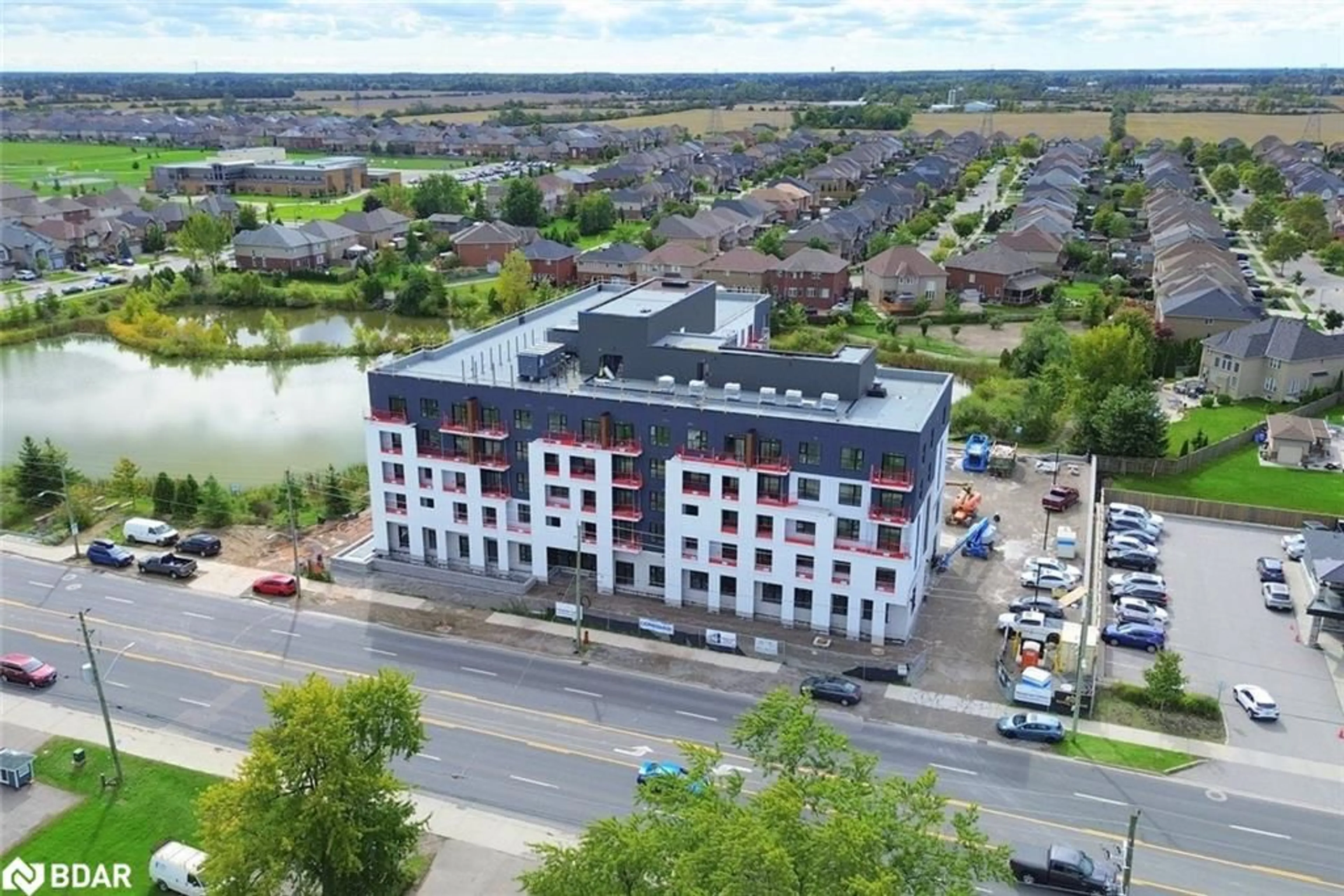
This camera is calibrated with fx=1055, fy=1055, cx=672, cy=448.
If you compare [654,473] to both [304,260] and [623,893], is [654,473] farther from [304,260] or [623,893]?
[304,260]

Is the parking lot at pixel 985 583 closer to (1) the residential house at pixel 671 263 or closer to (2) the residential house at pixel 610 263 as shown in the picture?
(1) the residential house at pixel 671 263

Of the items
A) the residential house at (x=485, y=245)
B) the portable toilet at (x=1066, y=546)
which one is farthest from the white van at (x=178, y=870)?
the residential house at (x=485, y=245)

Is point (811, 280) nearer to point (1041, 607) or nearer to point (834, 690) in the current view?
Result: point (1041, 607)

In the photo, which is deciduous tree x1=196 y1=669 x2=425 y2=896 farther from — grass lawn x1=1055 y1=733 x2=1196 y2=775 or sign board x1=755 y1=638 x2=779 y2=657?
grass lawn x1=1055 y1=733 x2=1196 y2=775

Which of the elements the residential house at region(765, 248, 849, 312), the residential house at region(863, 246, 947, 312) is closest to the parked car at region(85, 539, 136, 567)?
the residential house at region(765, 248, 849, 312)

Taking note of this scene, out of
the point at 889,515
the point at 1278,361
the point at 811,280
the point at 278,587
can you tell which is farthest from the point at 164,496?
the point at 1278,361

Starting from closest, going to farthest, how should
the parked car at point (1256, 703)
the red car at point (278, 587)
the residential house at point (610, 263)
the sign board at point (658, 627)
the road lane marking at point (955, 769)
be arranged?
the road lane marking at point (955, 769) → the parked car at point (1256, 703) → the sign board at point (658, 627) → the red car at point (278, 587) → the residential house at point (610, 263)

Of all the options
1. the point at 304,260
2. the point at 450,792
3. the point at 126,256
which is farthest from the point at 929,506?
the point at 126,256
